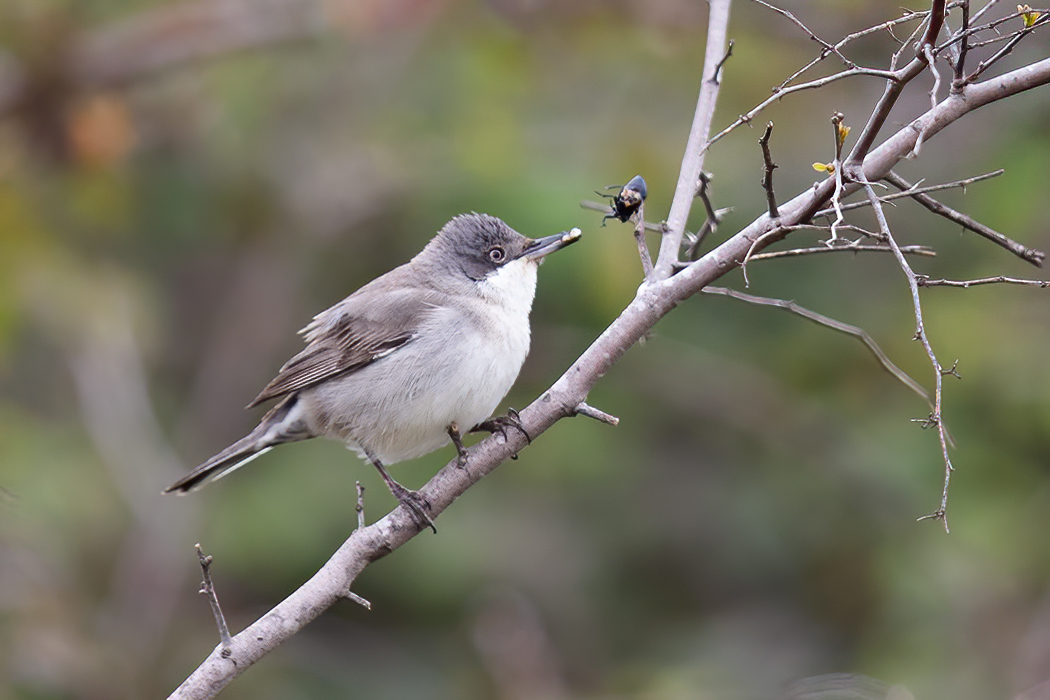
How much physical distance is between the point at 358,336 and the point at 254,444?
0.70 meters

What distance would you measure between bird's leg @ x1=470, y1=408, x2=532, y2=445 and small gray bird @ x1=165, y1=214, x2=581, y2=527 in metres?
0.16

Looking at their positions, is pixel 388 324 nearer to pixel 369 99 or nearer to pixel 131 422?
pixel 131 422

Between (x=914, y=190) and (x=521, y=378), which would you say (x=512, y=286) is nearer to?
(x=914, y=190)

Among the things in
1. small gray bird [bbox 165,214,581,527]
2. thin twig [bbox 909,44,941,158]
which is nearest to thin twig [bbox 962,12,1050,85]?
thin twig [bbox 909,44,941,158]

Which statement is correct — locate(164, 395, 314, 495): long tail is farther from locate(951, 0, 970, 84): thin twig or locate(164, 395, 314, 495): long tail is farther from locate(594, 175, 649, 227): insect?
locate(951, 0, 970, 84): thin twig

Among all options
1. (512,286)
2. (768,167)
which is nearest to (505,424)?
(768,167)

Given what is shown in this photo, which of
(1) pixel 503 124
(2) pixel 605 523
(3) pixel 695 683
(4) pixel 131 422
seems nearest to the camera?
(3) pixel 695 683

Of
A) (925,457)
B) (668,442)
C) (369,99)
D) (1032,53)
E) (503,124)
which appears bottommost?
(925,457)

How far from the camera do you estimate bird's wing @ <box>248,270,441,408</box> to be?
195 inches

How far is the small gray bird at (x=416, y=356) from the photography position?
4.58 m

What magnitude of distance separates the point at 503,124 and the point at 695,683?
12.5ft

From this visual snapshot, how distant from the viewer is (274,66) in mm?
8523

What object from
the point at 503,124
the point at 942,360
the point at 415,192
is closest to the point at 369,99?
the point at 415,192

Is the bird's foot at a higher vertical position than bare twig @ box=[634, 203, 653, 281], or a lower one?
lower
